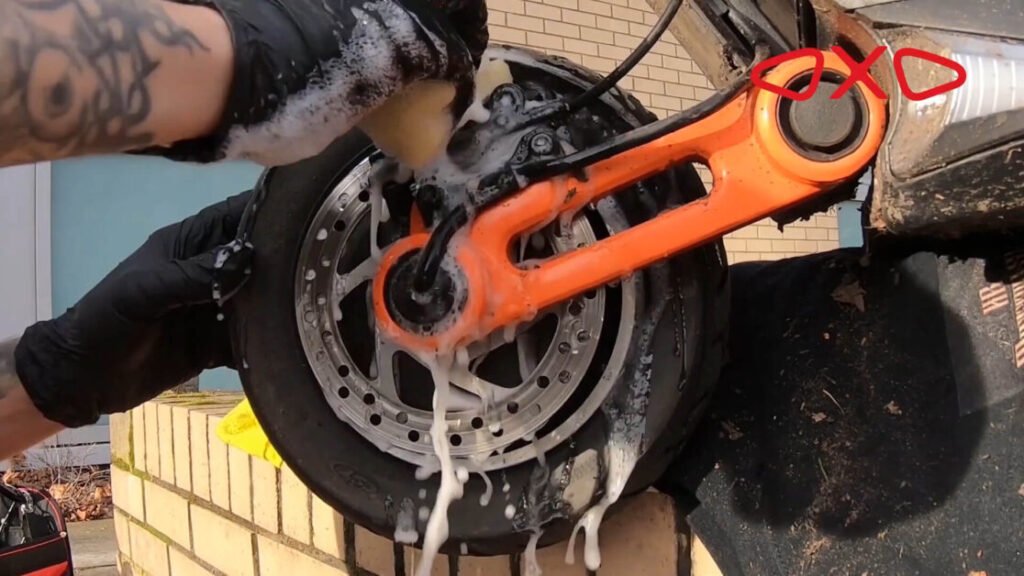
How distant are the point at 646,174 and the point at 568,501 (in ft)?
1.13

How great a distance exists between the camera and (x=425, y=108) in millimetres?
800

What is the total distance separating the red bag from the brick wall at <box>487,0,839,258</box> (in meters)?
2.96

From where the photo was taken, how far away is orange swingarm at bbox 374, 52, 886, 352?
0.82 metres

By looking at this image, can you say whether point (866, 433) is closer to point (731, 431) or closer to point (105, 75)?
point (731, 431)

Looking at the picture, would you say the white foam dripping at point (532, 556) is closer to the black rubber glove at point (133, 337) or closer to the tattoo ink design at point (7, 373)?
the black rubber glove at point (133, 337)

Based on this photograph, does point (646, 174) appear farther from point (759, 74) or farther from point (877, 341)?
point (877, 341)

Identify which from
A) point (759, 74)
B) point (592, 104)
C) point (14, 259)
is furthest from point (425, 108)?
point (14, 259)

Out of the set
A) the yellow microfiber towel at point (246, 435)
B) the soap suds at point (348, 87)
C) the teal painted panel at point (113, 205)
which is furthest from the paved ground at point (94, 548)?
the soap suds at point (348, 87)

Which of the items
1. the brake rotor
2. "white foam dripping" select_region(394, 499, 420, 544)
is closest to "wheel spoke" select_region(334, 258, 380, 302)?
the brake rotor

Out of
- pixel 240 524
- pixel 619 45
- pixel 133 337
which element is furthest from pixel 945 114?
pixel 619 45

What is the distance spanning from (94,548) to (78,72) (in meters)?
3.28

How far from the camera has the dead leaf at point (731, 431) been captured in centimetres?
92

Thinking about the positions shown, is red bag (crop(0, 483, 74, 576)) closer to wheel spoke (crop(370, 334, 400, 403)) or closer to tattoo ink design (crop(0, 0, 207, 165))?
wheel spoke (crop(370, 334, 400, 403))

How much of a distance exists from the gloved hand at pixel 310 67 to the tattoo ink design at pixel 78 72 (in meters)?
0.04
